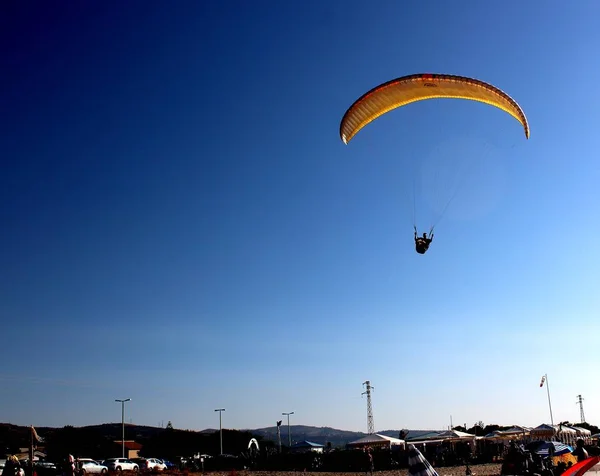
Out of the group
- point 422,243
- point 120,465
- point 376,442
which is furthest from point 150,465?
point 422,243

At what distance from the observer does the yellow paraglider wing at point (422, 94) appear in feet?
63.9

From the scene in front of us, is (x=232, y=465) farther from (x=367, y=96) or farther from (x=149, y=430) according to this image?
Result: (x=149, y=430)

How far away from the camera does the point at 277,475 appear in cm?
3136

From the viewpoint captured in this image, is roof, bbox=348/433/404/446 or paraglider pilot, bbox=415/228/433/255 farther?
roof, bbox=348/433/404/446

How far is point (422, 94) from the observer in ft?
66.4

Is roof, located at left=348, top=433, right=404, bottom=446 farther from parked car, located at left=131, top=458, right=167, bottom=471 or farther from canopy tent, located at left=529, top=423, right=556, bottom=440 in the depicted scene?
parked car, located at left=131, top=458, right=167, bottom=471

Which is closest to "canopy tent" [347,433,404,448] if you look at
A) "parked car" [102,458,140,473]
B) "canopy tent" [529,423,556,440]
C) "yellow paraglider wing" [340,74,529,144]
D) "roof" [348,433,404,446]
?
"roof" [348,433,404,446]

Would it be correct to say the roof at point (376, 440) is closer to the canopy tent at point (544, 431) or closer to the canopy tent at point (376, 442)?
the canopy tent at point (376, 442)

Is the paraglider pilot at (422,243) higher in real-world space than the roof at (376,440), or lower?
Result: higher

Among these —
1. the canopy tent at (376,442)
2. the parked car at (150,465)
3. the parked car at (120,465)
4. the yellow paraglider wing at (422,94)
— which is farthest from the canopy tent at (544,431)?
the yellow paraglider wing at (422,94)

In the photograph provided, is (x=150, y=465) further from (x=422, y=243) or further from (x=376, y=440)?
(x=422, y=243)

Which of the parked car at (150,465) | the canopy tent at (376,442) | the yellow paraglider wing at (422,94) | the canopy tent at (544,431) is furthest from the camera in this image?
the canopy tent at (544,431)

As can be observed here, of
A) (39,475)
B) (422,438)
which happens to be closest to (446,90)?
(39,475)

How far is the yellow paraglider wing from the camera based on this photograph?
19.5m
